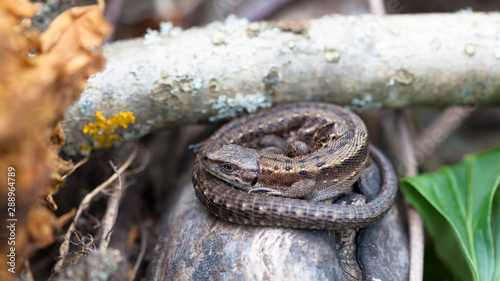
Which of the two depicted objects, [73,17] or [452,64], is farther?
[452,64]

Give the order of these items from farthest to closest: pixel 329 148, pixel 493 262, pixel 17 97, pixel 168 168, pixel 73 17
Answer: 1. pixel 168 168
2. pixel 329 148
3. pixel 493 262
4. pixel 73 17
5. pixel 17 97

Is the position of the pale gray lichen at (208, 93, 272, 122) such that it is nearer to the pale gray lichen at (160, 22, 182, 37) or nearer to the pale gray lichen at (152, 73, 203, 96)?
the pale gray lichen at (152, 73, 203, 96)

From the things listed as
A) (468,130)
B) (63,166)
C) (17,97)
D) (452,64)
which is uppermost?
(17,97)

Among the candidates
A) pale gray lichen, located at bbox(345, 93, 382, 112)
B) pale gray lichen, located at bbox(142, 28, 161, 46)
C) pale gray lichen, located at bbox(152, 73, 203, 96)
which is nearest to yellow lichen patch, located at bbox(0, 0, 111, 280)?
pale gray lichen, located at bbox(152, 73, 203, 96)

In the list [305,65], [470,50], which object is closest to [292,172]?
[305,65]

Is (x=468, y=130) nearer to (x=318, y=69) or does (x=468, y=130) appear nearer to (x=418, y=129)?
(x=418, y=129)

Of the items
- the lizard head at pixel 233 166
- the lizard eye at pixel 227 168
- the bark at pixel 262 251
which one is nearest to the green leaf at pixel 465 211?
the bark at pixel 262 251

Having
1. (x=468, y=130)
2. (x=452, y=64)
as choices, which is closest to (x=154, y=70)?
(x=452, y=64)
